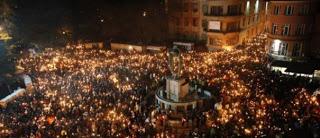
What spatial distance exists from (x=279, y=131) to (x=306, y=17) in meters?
17.5

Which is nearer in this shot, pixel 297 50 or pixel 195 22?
pixel 297 50

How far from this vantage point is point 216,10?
4178cm

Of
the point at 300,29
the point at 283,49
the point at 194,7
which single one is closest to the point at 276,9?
the point at 300,29

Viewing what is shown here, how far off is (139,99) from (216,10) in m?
24.2

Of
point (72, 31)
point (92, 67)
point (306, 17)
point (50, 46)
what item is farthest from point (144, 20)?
point (306, 17)

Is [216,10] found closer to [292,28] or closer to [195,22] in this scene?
[195,22]

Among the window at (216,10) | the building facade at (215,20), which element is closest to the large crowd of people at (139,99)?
the building facade at (215,20)

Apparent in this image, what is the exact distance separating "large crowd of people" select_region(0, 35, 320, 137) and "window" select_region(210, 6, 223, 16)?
9596 mm

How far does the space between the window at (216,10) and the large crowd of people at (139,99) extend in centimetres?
960

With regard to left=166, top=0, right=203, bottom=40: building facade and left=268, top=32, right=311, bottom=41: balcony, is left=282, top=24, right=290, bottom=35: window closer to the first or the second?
left=268, top=32, right=311, bottom=41: balcony

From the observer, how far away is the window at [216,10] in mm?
41438

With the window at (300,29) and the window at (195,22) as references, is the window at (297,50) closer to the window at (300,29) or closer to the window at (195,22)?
the window at (300,29)

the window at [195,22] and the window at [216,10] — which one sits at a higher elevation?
the window at [216,10]

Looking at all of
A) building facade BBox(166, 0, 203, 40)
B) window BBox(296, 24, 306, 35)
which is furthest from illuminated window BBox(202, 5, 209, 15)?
window BBox(296, 24, 306, 35)
